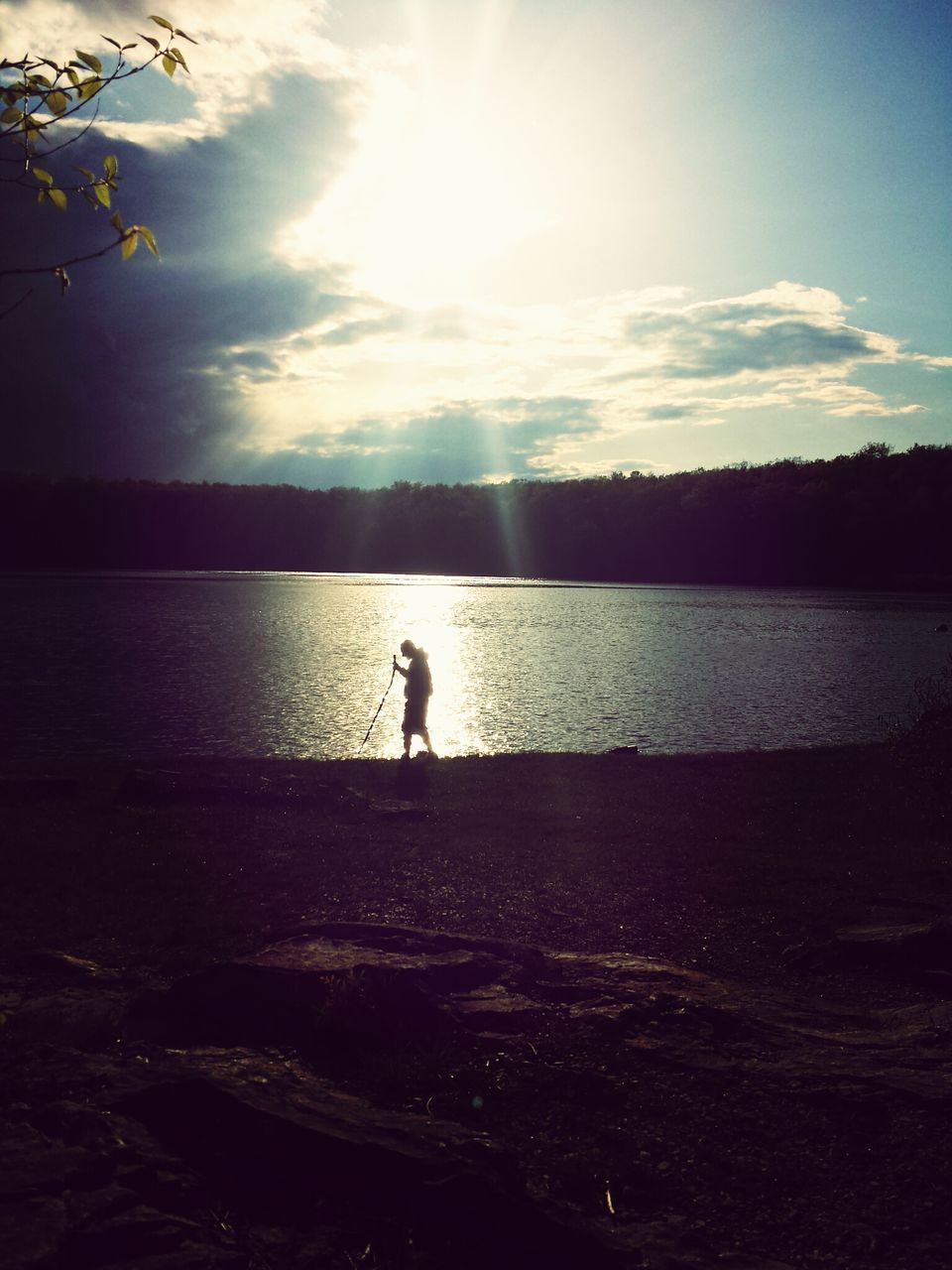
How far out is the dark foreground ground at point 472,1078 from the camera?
4156 mm

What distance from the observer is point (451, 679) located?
4606 cm

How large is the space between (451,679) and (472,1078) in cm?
4050

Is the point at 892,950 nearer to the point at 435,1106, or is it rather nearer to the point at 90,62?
the point at 435,1106

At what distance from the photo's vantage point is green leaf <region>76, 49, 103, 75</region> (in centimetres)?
389

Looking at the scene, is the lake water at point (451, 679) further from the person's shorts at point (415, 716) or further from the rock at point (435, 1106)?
the rock at point (435, 1106)

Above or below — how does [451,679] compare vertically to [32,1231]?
below

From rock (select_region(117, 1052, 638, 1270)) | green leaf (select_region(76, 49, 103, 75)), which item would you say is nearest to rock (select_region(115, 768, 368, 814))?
rock (select_region(117, 1052, 638, 1270))

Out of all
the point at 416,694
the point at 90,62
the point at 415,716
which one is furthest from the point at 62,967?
the point at 415,716

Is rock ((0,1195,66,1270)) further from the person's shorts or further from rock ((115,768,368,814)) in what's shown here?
the person's shorts

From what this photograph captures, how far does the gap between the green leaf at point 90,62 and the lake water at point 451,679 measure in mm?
22644

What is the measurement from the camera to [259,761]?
76.2ft

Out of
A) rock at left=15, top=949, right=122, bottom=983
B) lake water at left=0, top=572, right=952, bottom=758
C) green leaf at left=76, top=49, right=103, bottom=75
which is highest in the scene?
green leaf at left=76, top=49, right=103, bottom=75

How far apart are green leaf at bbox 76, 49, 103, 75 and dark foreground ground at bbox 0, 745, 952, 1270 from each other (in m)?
4.61

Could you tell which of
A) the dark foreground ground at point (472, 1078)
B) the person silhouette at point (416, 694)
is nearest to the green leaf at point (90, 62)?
the dark foreground ground at point (472, 1078)
